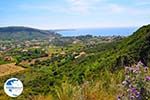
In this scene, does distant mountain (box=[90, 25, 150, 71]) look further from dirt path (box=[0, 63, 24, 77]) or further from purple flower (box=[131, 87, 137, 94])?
dirt path (box=[0, 63, 24, 77])

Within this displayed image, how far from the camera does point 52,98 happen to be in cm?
556

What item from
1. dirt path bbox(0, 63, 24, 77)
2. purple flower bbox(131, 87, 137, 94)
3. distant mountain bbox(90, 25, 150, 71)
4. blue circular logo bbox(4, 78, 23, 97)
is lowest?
dirt path bbox(0, 63, 24, 77)

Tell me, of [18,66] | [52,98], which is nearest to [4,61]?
[18,66]

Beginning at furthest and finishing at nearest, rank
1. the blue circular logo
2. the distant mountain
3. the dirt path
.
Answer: the dirt path < the distant mountain < the blue circular logo

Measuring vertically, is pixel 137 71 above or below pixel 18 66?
above

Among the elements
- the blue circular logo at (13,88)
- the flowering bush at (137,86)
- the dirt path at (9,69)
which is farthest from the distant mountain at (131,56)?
the dirt path at (9,69)

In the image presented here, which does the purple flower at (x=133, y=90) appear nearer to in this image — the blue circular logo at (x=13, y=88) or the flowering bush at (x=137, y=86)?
the flowering bush at (x=137, y=86)

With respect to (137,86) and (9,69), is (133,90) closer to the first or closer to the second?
(137,86)

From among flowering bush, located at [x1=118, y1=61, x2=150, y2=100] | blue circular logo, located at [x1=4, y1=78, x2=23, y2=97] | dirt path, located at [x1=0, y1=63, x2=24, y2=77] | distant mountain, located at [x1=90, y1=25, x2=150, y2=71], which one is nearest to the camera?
flowering bush, located at [x1=118, y1=61, x2=150, y2=100]

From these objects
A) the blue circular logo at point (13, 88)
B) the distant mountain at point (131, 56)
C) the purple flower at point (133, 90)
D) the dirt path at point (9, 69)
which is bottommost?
the dirt path at point (9, 69)

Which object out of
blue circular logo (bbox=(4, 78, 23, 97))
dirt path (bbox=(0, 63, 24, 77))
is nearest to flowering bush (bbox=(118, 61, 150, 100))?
blue circular logo (bbox=(4, 78, 23, 97))

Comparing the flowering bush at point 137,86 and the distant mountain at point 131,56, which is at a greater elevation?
the flowering bush at point 137,86

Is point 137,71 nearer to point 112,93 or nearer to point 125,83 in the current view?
point 125,83

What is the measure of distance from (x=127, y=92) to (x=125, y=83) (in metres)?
0.10
